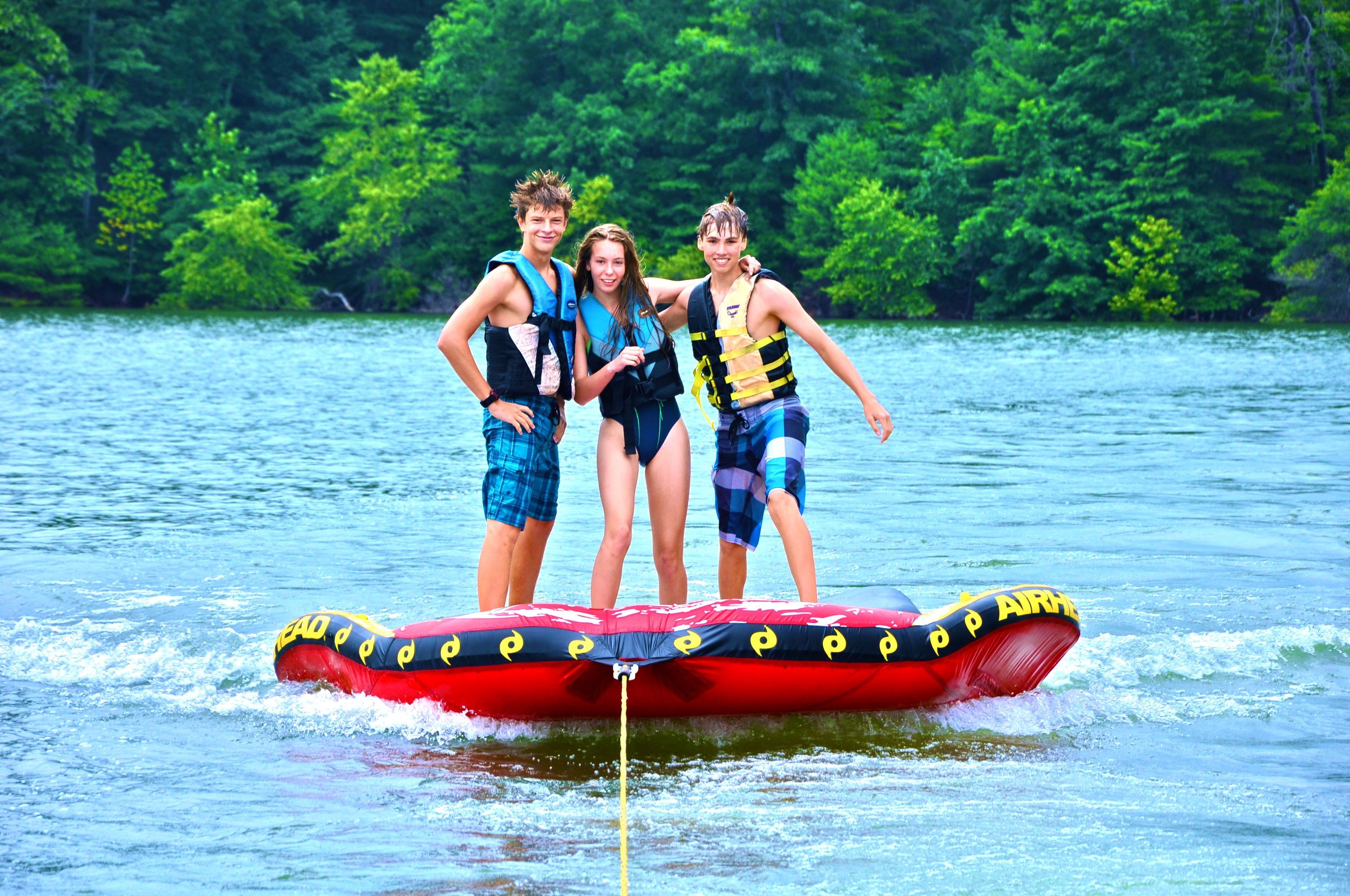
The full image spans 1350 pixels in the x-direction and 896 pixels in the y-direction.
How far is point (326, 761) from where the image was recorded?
5.16 metres

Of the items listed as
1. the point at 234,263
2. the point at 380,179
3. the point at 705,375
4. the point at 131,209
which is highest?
the point at 380,179

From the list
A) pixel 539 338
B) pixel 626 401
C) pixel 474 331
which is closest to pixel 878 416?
pixel 626 401

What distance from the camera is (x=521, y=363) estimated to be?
5789 mm

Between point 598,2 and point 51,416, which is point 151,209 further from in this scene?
point 51,416

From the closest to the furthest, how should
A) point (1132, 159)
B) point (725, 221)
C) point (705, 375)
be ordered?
point (725, 221) → point (705, 375) → point (1132, 159)

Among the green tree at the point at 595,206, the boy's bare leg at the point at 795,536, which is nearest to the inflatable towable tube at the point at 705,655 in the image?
the boy's bare leg at the point at 795,536

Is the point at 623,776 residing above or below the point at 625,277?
below

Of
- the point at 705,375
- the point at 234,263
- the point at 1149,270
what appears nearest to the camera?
the point at 705,375

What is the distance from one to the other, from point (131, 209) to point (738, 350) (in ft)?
161

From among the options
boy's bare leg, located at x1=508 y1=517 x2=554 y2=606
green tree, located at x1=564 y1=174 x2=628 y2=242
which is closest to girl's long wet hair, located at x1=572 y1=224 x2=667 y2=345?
boy's bare leg, located at x1=508 y1=517 x2=554 y2=606

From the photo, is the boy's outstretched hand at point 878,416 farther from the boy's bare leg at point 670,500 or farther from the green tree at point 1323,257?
the green tree at point 1323,257

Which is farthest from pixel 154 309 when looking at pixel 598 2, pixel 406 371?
pixel 406 371

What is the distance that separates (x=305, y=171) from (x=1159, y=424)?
145 feet

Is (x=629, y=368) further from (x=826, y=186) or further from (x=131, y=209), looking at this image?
(x=131, y=209)
